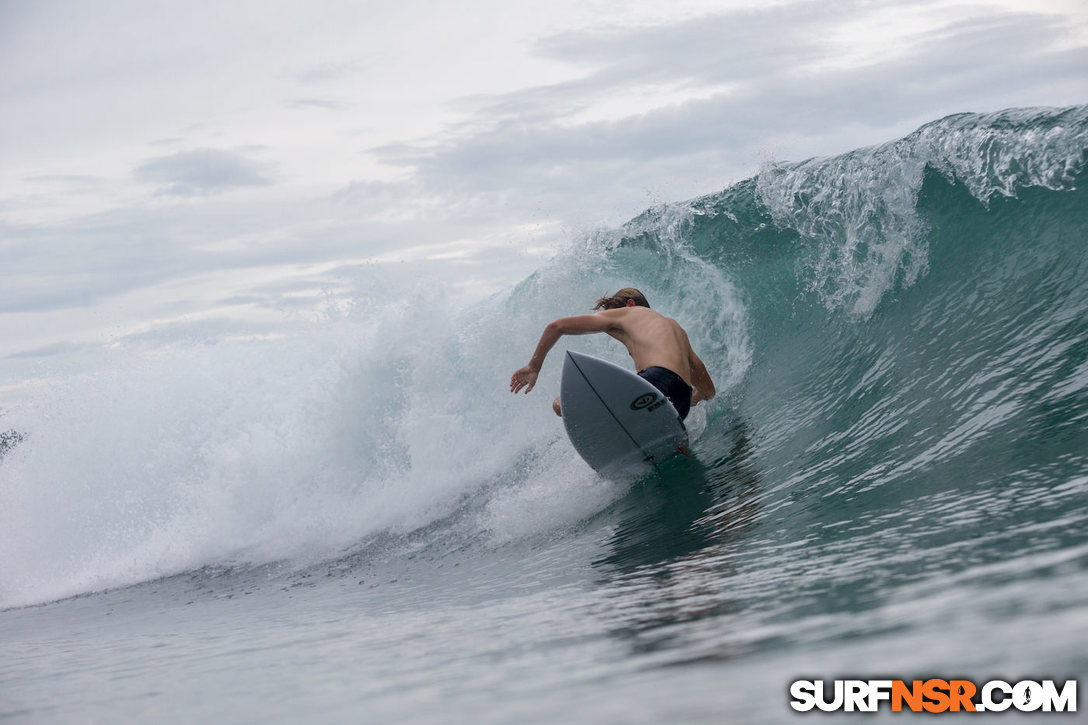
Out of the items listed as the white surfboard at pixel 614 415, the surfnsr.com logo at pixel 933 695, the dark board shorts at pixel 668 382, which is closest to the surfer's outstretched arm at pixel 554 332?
the white surfboard at pixel 614 415

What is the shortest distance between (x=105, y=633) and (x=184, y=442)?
6101 millimetres

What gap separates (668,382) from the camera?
20.5 ft

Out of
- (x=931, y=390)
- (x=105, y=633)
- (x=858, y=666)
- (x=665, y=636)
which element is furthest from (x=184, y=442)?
(x=858, y=666)

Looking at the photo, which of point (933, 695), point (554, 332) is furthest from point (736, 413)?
point (933, 695)

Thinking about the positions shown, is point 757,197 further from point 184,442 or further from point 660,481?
point 184,442

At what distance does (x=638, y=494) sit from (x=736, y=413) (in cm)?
204

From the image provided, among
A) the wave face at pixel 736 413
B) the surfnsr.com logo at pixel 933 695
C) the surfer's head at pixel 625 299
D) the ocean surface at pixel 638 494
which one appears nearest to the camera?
the surfnsr.com logo at pixel 933 695

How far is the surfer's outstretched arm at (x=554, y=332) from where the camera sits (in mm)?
6199

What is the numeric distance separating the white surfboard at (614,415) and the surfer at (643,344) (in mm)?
146

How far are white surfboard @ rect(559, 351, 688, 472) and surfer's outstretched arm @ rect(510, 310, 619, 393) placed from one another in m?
0.21

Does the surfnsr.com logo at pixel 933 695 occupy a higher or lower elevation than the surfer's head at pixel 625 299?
lower

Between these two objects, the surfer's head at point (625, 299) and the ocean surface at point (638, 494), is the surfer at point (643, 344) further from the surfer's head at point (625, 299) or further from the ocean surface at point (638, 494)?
the ocean surface at point (638, 494)

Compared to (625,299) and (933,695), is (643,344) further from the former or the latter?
(933,695)

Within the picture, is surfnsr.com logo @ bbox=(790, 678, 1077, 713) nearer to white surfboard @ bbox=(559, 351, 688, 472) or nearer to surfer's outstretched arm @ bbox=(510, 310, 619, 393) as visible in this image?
white surfboard @ bbox=(559, 351, 688, 472)
